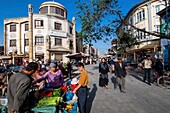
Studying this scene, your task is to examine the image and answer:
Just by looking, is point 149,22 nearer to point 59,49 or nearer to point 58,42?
point 59,49

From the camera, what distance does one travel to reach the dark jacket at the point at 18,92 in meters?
2.81

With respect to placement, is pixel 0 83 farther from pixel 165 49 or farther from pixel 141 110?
pixel 165 49

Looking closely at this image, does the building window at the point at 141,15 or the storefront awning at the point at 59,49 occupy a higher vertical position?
the building window at the point at 141,15

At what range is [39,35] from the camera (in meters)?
33.7

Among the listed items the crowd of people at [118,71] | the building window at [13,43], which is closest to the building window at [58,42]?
the building window at [13,43]

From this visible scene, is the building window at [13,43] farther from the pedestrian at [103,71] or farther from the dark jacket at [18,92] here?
the dark jacket at [18,92]

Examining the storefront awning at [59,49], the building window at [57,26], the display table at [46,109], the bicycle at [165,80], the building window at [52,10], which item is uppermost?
the building window at [52,10]

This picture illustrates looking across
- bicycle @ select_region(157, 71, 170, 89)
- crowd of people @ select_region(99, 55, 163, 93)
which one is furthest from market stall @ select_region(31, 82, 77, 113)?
bicycle @ select_region(157, 71, 170, 89)

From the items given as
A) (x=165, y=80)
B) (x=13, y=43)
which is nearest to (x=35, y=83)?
(x=165, y=80)

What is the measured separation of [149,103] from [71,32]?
35.8 m

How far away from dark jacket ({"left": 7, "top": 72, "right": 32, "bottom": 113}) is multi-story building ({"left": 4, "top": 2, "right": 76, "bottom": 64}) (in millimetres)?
30674

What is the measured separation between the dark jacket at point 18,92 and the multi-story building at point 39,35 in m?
30.7

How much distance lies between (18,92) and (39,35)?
32.5 meters

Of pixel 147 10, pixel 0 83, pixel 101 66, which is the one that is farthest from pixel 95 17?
pixel 147 10
